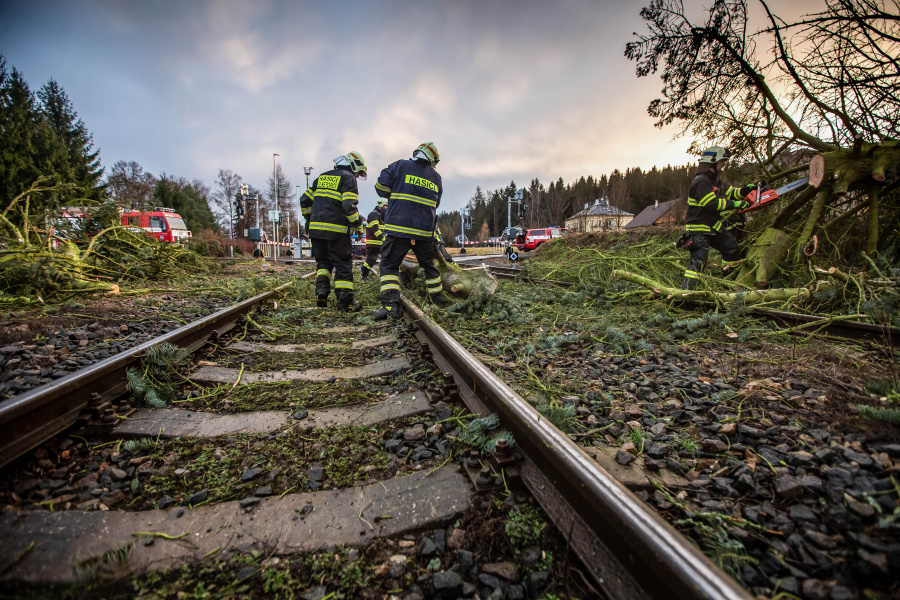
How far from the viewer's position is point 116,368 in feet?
7.73

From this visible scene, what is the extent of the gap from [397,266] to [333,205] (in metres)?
1.33

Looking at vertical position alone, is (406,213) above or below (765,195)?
below

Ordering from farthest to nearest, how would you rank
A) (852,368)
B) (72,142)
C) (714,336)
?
(72,142), (714,336), (852,368)

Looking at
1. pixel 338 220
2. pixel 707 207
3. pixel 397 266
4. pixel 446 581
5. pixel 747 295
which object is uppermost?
pixel 707 207

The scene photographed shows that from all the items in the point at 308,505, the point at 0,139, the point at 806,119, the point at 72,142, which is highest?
the point at 72,142

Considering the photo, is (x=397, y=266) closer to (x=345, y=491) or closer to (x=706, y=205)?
(x=345, y=491)

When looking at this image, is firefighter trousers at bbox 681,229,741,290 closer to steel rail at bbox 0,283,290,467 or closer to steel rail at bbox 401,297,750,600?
steel rail at bbox 401,297,750,600

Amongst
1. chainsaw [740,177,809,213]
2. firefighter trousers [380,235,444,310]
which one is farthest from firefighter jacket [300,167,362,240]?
chainsaw [740,177,809,213]

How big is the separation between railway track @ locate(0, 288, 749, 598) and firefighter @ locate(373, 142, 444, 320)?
246 centimetres

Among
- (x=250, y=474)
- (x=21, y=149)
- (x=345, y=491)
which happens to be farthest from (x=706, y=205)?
(x=21, y=149)

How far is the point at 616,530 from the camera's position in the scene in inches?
44.1

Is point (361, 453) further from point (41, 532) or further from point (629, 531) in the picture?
point (629, 531)

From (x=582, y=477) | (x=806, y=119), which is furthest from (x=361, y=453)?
(x=806, y=119)

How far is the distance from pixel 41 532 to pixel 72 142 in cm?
4746
